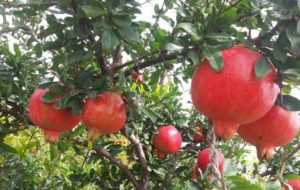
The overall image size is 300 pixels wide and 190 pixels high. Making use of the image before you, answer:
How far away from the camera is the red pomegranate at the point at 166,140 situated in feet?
7.34

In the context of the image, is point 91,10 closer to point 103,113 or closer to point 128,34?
point 128,34

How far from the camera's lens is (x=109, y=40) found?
1188 millimetres

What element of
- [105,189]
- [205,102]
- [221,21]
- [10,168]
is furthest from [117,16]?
[105,189]

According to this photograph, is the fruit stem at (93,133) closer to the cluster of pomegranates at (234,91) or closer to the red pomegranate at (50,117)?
the red pomegranate at (50,117)

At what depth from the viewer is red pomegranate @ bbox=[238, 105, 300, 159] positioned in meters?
1.08

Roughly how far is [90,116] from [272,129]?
51cm

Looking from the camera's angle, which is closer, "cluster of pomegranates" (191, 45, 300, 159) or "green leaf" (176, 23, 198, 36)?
"cluster of pomegranates" (191, 45, 300, 159)

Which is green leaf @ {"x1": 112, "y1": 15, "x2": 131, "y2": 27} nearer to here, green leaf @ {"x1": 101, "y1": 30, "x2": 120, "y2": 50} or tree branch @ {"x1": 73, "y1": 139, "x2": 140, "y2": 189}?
green leaf @ {"x1": 101, "y1": 30, "x2": 120, "y2": 50}

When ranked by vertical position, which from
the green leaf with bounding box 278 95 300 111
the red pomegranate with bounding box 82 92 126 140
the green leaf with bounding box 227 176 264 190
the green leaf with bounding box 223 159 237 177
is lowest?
the red pomegranate with bounding box 82 92 126 140

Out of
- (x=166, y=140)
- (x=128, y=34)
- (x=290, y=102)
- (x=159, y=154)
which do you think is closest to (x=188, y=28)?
(x=128, y=34)

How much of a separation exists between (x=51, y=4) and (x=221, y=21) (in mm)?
639

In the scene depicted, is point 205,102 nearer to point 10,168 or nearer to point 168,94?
point 168,94

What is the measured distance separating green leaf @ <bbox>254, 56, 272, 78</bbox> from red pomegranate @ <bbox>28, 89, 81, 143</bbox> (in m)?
0.63

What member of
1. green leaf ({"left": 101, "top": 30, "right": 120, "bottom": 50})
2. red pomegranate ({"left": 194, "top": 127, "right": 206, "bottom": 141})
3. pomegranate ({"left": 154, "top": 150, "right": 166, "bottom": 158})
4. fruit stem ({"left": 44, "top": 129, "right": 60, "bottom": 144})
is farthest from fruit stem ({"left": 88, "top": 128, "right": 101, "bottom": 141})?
red pomegranate ({"left": 194, "top": 127, "right": 206, "bottom": 141})
